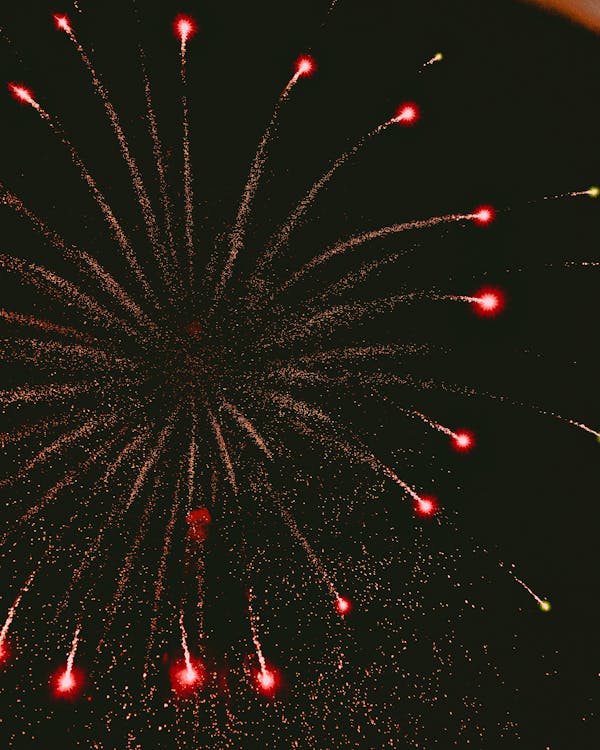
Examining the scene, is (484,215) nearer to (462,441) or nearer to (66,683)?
(462,441)

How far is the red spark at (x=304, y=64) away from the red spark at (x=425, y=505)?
45.8 inches

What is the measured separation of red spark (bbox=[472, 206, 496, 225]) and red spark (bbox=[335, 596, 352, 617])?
111 cm

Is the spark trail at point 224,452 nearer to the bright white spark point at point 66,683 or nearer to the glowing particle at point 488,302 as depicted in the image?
the bright white spark point at point 66,683

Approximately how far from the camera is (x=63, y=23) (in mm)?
1257

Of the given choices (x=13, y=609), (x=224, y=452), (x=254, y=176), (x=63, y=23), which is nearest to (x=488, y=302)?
(x=254, y=176)

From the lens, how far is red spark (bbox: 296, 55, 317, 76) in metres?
1.31

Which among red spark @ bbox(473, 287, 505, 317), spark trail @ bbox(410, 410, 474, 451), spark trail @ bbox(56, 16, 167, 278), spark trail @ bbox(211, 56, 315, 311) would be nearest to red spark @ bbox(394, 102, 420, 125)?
spark trail @ bbox(211, 56, 315, 311)

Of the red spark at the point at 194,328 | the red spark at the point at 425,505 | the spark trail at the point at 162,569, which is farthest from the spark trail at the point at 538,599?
the red spark at the point at 194,328

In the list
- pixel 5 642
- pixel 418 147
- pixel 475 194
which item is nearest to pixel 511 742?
pixel 5 642

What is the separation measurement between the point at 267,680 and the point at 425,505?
0.65 meters

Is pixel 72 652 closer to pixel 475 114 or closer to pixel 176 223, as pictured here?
pixel 176 223

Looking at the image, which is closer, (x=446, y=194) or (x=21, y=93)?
(x=21, y=93)

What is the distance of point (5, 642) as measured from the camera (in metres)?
1.38

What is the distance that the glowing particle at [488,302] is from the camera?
4.80ft
